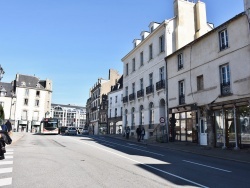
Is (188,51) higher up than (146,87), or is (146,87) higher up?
(188,51)

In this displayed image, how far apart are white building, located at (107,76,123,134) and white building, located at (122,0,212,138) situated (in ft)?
50.3

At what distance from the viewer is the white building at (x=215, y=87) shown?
16.5 metres

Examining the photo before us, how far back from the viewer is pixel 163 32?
88.5ft

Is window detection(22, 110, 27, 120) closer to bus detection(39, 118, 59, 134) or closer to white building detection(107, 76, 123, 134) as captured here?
white building detection(107, 76, 123, 134)

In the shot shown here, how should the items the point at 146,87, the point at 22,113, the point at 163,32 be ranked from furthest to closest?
the point at 22,113
the point at 146,87
the point at 163,32

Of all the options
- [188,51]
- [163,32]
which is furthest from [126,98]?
[188,51]

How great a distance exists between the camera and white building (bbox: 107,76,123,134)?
4903 centimetres

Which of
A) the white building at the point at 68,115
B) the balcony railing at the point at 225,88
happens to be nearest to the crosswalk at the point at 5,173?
the balcony railing at the point at 225,88

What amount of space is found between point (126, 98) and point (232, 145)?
20159mm

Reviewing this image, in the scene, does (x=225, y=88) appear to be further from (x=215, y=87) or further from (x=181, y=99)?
(x=181, y=99)

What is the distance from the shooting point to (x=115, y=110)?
51188mm

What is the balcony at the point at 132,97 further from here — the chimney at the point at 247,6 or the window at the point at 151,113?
the chimney at the point at 247,6

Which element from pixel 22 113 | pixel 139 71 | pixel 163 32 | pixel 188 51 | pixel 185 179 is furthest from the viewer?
pixel 22 113

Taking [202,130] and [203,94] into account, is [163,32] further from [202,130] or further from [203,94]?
[202,130]
